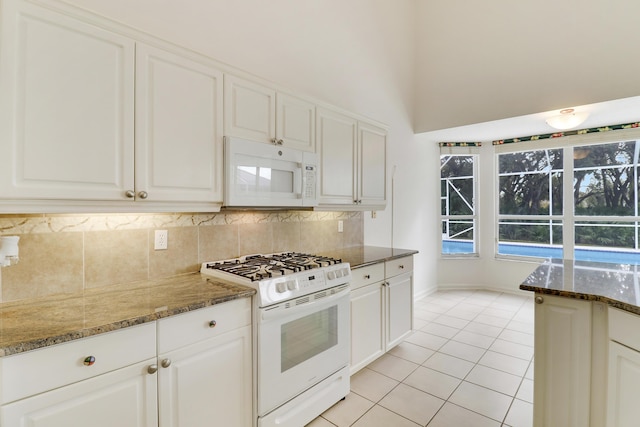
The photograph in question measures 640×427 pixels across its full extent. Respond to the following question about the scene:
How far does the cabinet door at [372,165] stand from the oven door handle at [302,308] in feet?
3.41

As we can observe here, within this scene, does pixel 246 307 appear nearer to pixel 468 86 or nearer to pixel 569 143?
pixel 468 86

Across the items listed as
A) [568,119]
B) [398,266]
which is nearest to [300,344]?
[398,266]

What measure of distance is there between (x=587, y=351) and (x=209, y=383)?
5.90 feet

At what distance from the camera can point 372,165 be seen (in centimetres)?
301

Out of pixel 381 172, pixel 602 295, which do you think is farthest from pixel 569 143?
pixel 602 295

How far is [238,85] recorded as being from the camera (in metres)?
1.91

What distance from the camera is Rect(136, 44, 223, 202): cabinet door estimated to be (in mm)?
1535

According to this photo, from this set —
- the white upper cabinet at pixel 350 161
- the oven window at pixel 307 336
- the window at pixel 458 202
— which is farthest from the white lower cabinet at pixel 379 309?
the window at pixel 458 202

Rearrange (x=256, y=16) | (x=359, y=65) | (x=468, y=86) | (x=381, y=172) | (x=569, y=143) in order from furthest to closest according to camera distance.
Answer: (x=569, y=143)
(x=468, y=86)
(x=359, y=65)
(x=381, y=172)
(x=256, y=16)

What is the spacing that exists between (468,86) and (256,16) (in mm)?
2713

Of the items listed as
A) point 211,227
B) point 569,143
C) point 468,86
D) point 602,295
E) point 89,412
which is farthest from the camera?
point 569,143

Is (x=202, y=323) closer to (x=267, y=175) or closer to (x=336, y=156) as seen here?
(x=267, y=175)

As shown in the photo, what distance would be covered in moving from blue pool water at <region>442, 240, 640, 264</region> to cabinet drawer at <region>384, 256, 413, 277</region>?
7.80 feet

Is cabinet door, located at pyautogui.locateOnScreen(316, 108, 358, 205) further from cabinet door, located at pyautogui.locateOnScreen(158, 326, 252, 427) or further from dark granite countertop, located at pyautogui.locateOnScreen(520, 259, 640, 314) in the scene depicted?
dark granite countertop, located at pyautogui.locateOnScreen(520, 259, 640, 314)
